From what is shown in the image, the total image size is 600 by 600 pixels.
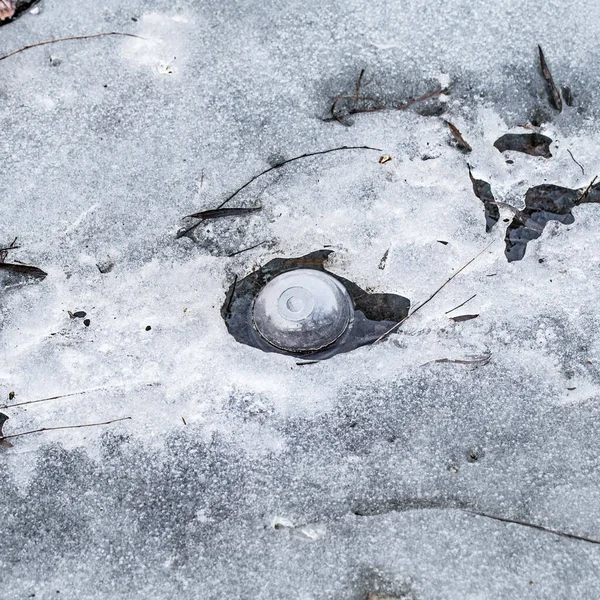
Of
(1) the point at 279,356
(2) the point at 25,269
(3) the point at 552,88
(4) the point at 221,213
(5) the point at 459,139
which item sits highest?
(3) the point at 552,88

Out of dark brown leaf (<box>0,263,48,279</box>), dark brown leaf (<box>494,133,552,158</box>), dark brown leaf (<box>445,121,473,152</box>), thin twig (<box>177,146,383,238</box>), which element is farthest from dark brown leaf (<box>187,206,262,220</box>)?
dark brown leaf (<box>494,133,552,158</box>)

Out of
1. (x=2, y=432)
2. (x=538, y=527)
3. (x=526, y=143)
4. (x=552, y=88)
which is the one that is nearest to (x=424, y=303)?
(x=526, y=143)

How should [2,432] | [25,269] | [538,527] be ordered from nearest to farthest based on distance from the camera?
Result: 1. [538,527]
2. [2,432]
3. [25,269]

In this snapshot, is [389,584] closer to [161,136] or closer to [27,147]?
[161,136]

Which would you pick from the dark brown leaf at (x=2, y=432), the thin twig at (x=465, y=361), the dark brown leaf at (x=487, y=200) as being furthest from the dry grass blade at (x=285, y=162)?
the dark brown leaf at (x=2, y=432)

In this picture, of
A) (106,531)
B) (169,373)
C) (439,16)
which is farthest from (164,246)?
(439,16)

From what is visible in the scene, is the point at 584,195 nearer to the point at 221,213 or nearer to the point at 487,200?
the point at 487,200
